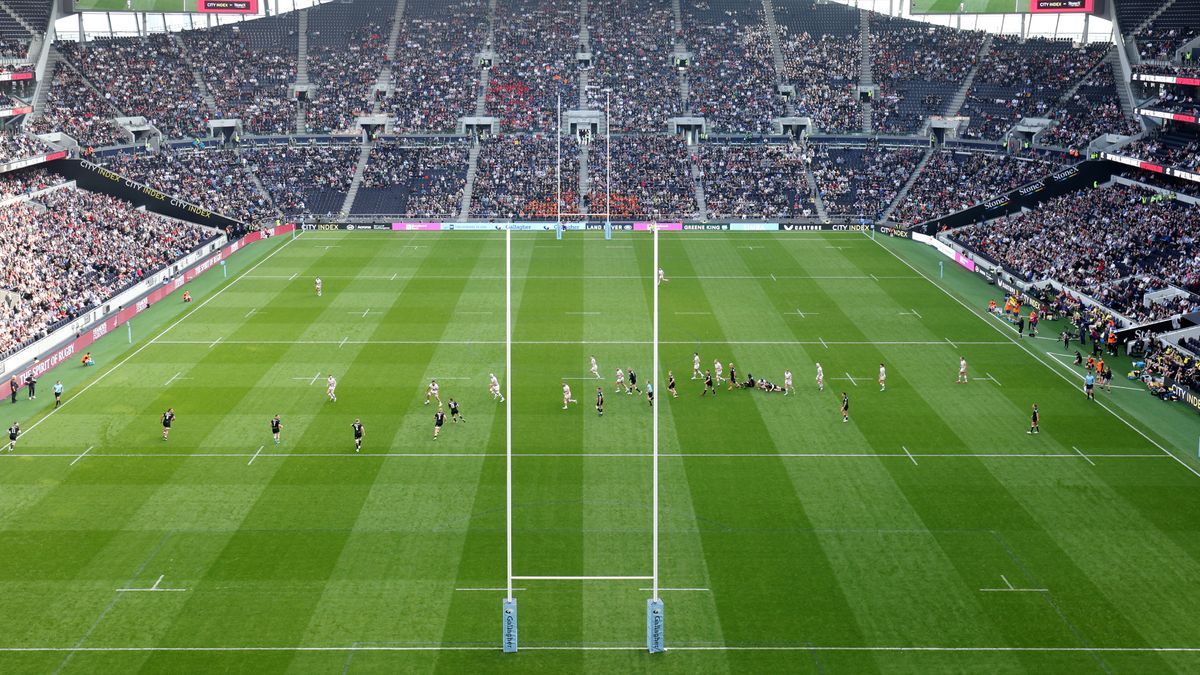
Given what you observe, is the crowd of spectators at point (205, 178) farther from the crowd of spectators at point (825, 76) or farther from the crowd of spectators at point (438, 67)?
the crowd of spectators at point (825, 76)

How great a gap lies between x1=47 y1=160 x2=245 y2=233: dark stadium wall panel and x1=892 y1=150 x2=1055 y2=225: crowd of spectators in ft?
156

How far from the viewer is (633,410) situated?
42.0 meters

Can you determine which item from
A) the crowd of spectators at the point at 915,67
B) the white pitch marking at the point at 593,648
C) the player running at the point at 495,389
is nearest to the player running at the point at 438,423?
the player running at the point at 495,389

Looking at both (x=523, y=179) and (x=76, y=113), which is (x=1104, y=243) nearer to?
(x=523, y=179)

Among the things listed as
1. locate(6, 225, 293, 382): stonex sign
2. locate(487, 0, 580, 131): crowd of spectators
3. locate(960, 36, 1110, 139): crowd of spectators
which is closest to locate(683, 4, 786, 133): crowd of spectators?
locate(487, 0, 580, 131): crowd of spectators

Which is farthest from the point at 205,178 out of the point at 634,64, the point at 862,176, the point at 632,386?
the point at 632,386

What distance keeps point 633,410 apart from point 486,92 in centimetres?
6344

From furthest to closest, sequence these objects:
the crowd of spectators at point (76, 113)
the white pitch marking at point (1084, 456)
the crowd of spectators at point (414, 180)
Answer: the crowd of spectators at point (414, 180) → the crowd of spectators at point (76, 113) → the white pitch marking at point (1084, 456)

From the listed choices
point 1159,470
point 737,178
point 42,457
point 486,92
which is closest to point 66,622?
point 42,457

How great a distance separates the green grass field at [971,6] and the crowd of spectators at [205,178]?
52389mm

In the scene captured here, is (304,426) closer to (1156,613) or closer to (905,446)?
(905,446)

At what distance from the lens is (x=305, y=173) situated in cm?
9031

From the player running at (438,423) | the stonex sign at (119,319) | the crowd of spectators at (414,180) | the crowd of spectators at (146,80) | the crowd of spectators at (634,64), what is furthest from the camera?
the crowd of spectators at (634,64)

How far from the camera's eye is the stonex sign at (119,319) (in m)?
47.2
